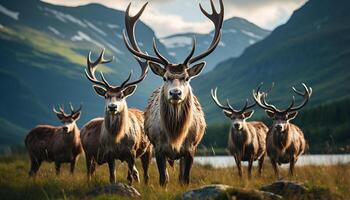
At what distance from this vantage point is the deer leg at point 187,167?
11.4 metres

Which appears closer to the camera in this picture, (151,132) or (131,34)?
(151,132)

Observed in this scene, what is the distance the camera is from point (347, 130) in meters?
99.1

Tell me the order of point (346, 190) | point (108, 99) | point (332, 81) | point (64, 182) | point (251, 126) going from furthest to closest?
1. point (332, 81)
2. point (251, 126)
3. point (108, 99)
4. point (64, 182)
5. point (346, 190)

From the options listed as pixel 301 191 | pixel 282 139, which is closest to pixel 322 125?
pixel 282 139

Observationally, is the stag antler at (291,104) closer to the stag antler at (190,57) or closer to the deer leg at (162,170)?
the stag antler at (190,57)

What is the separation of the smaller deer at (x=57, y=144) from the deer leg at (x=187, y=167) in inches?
289

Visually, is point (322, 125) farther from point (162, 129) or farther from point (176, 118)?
point (176, 118)

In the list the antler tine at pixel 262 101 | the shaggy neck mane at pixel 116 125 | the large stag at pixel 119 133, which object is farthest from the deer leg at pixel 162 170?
the antler tine at pixel 262 101

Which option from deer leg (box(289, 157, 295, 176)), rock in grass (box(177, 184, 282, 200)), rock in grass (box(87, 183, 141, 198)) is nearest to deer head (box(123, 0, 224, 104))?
rock in grass (box(87, 183, 141, 198))

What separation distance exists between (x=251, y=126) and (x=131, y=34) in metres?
7.51

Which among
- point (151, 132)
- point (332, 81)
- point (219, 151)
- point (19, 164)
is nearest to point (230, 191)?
point (151, 132)

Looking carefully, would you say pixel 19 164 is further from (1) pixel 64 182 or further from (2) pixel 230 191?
(2) pixel 230 191

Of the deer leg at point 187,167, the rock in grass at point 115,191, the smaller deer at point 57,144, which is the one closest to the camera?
the rock in grass at point 115,191

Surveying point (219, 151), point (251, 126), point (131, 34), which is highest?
point (131, 34)
